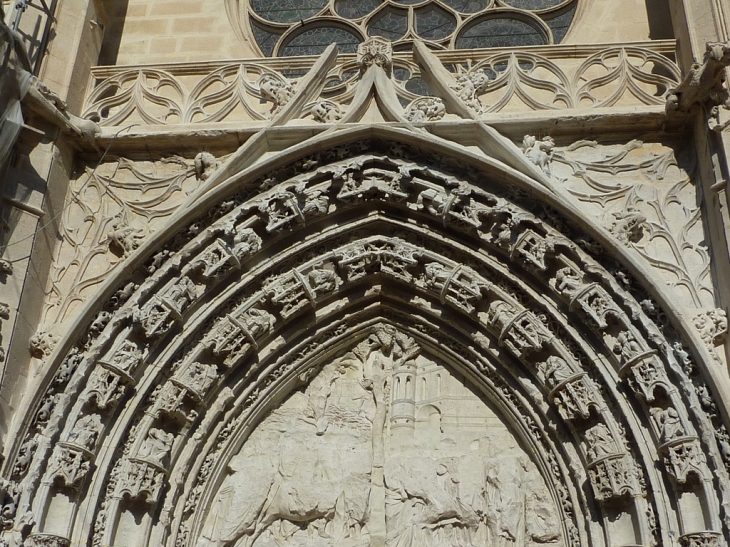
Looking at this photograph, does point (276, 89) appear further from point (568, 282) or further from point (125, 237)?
point (568, 282)

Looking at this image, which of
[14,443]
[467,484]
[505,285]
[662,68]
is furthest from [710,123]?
[14,443]

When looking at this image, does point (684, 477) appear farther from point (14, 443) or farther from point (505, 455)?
point (14, 443)

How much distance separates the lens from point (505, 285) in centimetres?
761

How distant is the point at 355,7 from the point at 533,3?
177cm

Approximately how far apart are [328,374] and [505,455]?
5.13 feet

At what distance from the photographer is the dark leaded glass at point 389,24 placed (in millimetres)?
9625

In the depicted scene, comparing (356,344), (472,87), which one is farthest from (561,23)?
(356,344)

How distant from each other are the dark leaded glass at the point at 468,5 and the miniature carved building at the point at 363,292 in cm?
146

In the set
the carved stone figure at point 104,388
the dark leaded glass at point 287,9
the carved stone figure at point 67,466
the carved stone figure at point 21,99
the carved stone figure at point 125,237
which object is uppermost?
the dark leaded glass at point 287,9

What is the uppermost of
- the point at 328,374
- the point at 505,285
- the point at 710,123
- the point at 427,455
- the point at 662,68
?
the point at 662,68

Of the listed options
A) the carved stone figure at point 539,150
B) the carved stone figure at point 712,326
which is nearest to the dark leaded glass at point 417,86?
the carved stone figure at point 539,150

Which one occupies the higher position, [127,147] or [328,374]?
[127,147]

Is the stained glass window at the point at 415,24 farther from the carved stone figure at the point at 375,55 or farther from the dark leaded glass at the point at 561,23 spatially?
the carved stone figure at the point at 375,55

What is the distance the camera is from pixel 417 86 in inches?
342
